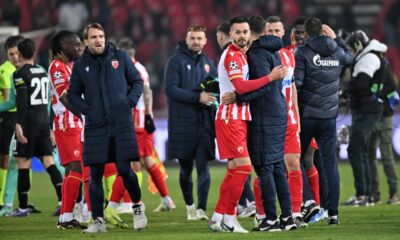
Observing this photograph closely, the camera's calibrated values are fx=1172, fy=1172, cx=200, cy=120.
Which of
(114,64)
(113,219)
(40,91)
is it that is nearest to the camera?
(114,64)

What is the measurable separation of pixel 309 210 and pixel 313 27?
80.0 inches

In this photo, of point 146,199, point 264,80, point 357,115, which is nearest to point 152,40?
point 146,199

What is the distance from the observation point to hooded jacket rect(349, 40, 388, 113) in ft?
49.7

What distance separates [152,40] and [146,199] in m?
12.1

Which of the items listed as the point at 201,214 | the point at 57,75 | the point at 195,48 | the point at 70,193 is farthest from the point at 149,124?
the point at 70,193

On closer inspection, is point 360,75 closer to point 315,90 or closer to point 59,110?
point 315,90

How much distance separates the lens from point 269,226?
37.1 feet

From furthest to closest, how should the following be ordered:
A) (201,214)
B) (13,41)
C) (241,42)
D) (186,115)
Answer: (13,41) < (186,115) < (201,214) < (241,42)

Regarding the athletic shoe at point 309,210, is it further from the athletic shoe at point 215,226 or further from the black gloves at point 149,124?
Answer: the black gloves at point 149,124

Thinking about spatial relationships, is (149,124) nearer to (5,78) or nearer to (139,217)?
(5,78)

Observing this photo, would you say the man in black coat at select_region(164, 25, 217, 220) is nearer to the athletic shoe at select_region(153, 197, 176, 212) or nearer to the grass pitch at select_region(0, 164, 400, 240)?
the grass pitch at select_region(0, 164, 400, 240)

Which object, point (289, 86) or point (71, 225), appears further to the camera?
point (71, 225)

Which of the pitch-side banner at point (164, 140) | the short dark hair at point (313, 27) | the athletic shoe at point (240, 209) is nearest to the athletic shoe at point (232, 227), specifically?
the short dark hair at point (313, 27)

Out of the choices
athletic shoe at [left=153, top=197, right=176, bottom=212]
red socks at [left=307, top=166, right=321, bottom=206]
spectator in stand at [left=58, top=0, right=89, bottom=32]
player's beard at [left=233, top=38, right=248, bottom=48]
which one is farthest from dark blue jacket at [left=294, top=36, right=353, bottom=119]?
spectator in stand at [left=58, top=0, right=89, bottom=32]
